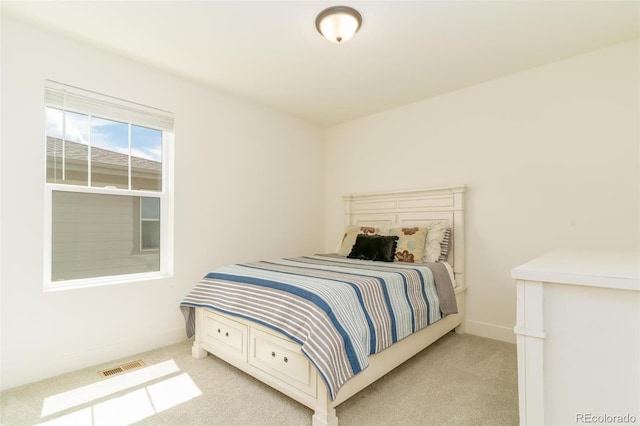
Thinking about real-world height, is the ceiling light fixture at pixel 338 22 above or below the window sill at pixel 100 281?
above

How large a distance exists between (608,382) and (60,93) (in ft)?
11.5

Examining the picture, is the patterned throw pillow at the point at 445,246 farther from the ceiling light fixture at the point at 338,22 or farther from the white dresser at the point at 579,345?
the ceiling light fixture at the point at 338,22

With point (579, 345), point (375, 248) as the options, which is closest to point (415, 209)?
point (375, 248)

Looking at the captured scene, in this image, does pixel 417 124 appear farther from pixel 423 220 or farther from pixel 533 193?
pixel 533 193

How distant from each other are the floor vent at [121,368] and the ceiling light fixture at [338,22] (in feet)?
9.22

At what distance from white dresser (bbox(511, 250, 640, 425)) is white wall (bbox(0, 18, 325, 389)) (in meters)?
2.73

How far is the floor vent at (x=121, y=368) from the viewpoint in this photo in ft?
7.39

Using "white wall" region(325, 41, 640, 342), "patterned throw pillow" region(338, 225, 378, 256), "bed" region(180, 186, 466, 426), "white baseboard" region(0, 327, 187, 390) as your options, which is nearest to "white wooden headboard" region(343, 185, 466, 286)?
"bed" region(180, 186, 466, 426)

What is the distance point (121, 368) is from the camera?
2336 millimetres

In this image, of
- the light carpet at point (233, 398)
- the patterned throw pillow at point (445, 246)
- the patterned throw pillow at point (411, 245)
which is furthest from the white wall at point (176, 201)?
the patterned throw pillow at point (445, 246)

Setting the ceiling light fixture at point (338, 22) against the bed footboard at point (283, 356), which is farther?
the ceiling light fixture at point (338, 22)

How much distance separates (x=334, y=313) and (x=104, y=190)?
219 cm

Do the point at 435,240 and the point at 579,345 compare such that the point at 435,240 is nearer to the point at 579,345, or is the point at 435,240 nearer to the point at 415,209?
the point at 415,209

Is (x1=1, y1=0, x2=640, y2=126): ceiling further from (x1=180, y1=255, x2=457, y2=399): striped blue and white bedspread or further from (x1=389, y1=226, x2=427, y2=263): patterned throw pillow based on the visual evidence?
(x1=180, y1=255, x2=457, y2=399): striped blue and white bedspread
